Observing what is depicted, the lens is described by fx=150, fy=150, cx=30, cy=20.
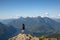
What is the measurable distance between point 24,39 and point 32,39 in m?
3.94

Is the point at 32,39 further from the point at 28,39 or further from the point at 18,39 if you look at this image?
the point at 18,39

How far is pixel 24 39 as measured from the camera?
59625 mm

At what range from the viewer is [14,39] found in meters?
61.1

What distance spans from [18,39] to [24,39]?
98.6 inches

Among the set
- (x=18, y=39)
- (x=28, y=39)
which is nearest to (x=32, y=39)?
(x=28, y=39)

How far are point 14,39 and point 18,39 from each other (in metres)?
1.93

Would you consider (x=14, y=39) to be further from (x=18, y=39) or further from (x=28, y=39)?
(x=28, y=39)

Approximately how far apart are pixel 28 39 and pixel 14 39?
226 inches

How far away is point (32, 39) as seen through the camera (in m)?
61.9

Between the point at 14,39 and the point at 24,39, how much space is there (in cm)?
440

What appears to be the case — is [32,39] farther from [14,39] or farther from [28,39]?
[14,39]

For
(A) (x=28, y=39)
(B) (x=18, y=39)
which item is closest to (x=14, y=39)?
(B) (x=18, y=39)

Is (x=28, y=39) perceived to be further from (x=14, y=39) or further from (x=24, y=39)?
(x=14, y=39)

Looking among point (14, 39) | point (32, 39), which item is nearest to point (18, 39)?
point (14, 39)
